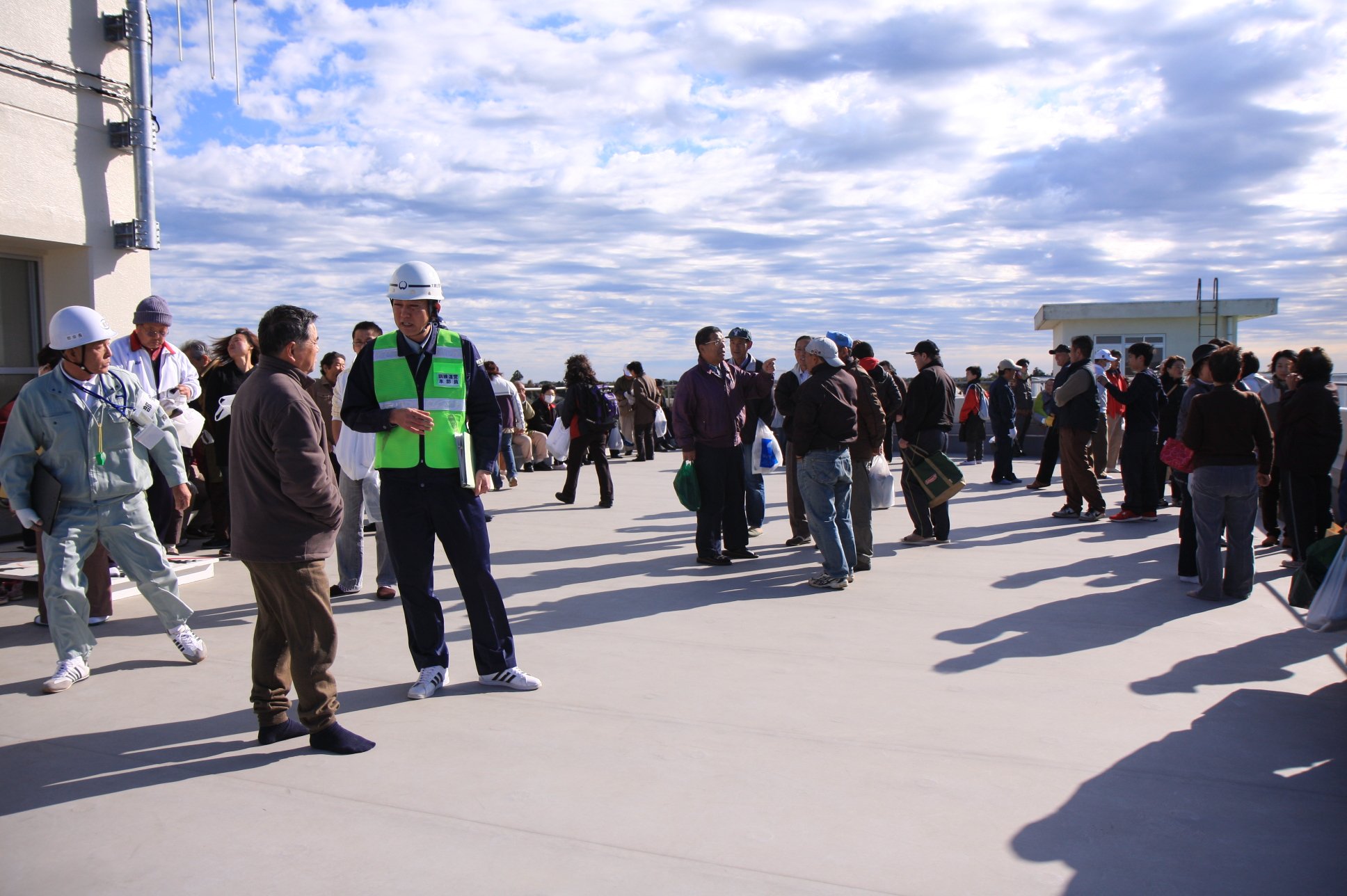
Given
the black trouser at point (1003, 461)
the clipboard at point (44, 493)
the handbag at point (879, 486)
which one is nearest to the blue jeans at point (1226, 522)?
the handbag at point (879, 486)

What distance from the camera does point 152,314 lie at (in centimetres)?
641

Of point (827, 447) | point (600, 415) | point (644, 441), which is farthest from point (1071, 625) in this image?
point (644, 441)

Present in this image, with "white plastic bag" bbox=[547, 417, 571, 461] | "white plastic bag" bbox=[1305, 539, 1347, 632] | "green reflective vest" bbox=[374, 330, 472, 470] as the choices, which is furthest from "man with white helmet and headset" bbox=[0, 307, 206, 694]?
"white plastic bag" bbox=[547, 417, 571, 461]

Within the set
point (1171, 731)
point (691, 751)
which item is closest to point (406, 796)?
point (691, 751)

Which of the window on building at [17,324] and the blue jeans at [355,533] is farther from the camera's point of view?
the window on building at [17,324]

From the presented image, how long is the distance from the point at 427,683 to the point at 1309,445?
688 cm

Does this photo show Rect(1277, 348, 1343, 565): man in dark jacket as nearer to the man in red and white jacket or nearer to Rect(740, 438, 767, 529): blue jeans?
Rect(740, 438, 767, 529): blue jeans

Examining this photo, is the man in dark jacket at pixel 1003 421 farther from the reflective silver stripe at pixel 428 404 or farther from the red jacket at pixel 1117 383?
the reflective silver stripe at pixel 428 404

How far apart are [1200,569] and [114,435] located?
22.7ft

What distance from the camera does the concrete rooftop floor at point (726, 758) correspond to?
306 centimetres

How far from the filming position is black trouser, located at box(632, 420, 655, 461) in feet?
59.7

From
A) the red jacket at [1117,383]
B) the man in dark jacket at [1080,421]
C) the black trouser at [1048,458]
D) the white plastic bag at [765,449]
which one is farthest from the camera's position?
the black trouser at [1048,458]

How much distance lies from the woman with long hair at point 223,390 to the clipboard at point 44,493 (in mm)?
3232

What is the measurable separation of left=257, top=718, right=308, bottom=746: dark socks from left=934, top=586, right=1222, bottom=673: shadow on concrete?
3.22 meters
